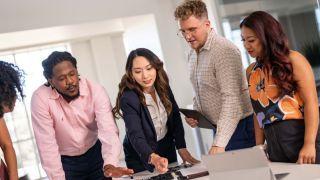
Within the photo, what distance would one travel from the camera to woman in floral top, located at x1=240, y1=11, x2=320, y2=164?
63.4 inches

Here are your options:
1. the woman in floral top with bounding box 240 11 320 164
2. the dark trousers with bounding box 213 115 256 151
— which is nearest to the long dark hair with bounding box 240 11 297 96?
the woman in floral top with bounding box 240 11 320 164

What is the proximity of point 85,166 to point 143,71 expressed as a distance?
0.60 metres

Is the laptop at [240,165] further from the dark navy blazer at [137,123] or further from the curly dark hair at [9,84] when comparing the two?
the curly dark hair at [9,84]

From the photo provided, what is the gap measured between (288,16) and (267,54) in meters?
1.79

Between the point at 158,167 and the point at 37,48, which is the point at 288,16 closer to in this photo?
the point at 158,167

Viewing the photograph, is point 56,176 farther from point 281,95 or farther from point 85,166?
point 281,95

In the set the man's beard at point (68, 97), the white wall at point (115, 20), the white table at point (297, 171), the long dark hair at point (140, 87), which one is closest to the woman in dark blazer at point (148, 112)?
the long dark hair at point (140, 87)

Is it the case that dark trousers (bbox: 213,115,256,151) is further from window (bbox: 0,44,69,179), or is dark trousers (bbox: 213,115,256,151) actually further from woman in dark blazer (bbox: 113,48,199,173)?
window (bbox: 0,44,69,179)

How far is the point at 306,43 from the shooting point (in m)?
3.19

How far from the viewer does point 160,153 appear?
2131mm

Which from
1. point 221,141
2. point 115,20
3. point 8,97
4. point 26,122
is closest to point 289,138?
point 221,141

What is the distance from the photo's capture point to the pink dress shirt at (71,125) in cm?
202

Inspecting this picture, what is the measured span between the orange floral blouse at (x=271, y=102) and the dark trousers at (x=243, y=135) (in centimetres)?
30

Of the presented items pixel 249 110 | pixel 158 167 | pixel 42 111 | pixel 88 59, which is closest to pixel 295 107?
pixel 249 110
